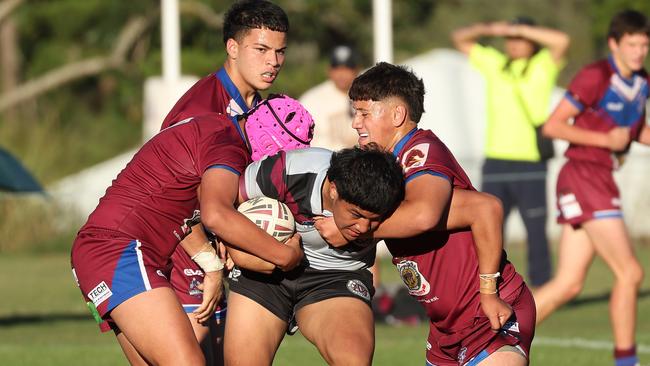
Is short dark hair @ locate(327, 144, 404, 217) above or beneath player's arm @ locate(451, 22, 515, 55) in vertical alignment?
above

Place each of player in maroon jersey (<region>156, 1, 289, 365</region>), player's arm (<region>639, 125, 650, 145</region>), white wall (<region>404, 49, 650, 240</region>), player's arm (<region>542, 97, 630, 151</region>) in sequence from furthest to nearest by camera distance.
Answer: white wall (<region>404, 49, 650, 240</region>), player's arm (<region>639, 125, 650, 145</region>), player's arm (<region>542, 97, 630, 151</region>), player in maroon jersey (<region>156, 1, 289, 365</region>)

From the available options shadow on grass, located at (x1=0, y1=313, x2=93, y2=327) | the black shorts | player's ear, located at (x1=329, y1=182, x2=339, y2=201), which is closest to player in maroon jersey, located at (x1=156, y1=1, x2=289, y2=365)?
the black shorts

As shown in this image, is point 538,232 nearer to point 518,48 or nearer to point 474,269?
point 518,48

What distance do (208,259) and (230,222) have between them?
673 millimetres

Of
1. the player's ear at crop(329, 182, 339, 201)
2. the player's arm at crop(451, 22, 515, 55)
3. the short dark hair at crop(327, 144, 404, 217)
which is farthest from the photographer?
the player's arm at crop(451, 22, 515, 55)

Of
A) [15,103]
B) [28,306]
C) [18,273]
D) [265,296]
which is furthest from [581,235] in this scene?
[15,103]

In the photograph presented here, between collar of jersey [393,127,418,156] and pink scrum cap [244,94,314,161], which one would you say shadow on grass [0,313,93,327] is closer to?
pink scrum cap [244,94,314,161]

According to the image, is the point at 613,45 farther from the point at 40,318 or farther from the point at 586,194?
the point at 40,318

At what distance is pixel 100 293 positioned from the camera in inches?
232

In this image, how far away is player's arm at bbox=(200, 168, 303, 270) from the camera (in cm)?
554

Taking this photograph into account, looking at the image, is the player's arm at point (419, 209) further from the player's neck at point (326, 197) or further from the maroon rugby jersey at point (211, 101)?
the maroon rugby jersey at point (211, 101)

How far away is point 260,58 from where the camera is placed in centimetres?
677

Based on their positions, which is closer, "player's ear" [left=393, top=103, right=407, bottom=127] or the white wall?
"player's ear" [left=393, top=103, right=407, bottom=127]

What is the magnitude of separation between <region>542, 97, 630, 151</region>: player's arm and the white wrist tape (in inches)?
151
